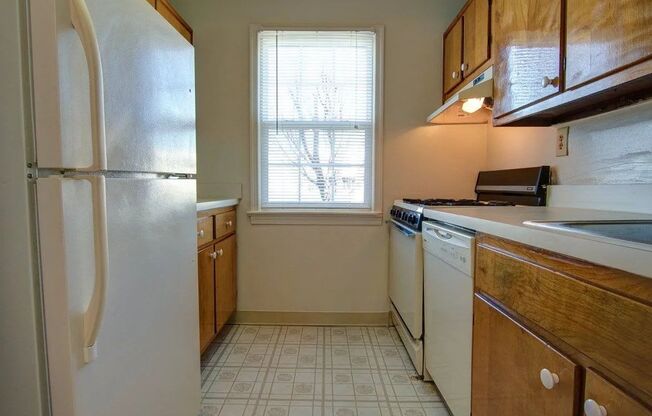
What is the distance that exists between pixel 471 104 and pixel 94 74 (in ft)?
6.05

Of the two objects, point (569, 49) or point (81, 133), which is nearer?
point (81, 133)

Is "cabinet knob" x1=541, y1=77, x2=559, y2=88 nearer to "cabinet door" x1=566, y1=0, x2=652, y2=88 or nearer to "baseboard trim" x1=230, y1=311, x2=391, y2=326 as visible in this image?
"cabinet door" x1=566, y1=0, x2=652, y2=88

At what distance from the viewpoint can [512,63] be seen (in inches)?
58.8

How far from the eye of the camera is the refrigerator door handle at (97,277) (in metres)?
0.80

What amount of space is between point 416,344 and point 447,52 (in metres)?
1.92

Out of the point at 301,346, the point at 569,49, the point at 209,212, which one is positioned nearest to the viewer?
the point at 569,49

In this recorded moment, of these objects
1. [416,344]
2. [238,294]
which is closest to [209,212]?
[238,294]

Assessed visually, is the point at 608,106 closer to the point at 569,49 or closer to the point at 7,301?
the point at 569,49

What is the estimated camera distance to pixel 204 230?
1.92 m

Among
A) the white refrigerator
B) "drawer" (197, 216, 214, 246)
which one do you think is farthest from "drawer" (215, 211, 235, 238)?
the white refrigerator

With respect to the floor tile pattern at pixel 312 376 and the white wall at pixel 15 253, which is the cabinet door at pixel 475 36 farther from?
the white wall at pixel 15 253

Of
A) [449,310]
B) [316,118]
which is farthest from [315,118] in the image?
[449,310]

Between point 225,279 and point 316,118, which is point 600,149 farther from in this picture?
point 225,279

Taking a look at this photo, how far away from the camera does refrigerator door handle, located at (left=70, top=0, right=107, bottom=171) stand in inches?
29.2
